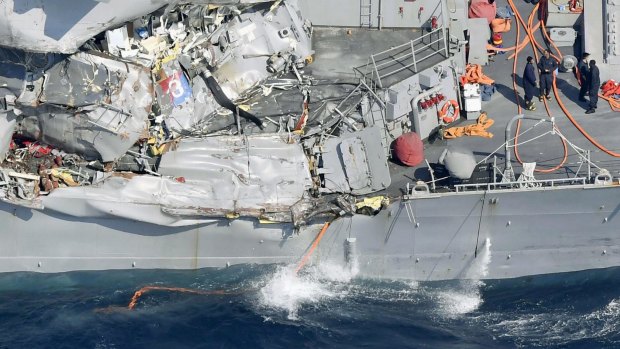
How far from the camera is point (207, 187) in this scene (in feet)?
69.4

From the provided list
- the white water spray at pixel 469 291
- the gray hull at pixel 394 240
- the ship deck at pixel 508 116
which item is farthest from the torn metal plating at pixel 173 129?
the white water spray at pixel 469 291

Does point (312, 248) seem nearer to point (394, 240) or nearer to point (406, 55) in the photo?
point (394, 240)

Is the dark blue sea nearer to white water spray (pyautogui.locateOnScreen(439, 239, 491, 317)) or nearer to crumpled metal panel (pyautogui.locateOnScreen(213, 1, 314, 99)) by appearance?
white water spray (pyautogui.locateOnScreen(439, 239, 491, 317))

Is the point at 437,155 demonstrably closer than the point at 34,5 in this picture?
No

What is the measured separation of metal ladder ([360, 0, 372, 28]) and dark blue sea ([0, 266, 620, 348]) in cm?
547

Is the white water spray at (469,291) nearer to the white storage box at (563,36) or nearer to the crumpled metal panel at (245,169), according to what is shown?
the crumpled metal panel at (245,169)

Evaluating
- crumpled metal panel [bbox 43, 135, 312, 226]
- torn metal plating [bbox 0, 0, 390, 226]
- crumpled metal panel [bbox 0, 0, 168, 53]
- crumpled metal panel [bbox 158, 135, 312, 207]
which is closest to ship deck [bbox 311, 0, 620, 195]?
torn metal plating [bbox 0, 0, 390, 226]

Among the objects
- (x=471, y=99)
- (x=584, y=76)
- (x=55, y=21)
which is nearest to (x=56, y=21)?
(x=55, y=21)

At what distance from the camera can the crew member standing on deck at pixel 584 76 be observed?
2267cm

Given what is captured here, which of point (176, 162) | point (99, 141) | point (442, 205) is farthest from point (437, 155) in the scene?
point (99, 141)

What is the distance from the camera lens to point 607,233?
21453mm

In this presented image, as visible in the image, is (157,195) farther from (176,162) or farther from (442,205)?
(442,205)

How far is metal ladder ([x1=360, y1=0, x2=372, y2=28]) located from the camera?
23703 millimetres

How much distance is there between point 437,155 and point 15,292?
29.1 feet
